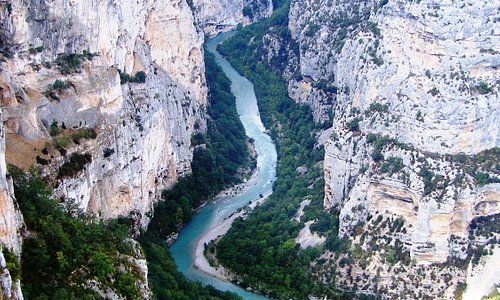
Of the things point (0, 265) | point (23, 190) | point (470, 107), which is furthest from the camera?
point (470, 107)

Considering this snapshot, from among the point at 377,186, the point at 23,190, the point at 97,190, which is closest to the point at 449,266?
the point at 377,186

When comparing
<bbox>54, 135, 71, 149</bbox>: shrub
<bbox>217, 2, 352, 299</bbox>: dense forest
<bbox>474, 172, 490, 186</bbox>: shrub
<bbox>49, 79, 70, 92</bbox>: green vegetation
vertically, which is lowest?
<bbox>474, 172, 490, 186</bbox>: shrub

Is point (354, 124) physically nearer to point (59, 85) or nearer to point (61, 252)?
point (59, 85)

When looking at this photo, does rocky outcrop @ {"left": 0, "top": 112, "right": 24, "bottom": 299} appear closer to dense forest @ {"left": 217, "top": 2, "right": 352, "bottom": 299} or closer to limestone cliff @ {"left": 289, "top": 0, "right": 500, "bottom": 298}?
dense forest @ {"left": 217, "top": 2, "right": 352, "bottom": 299}

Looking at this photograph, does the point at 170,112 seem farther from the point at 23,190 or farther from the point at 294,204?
the point at 23,190

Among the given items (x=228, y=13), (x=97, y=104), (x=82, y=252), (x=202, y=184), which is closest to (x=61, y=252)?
(x=82, y=252)

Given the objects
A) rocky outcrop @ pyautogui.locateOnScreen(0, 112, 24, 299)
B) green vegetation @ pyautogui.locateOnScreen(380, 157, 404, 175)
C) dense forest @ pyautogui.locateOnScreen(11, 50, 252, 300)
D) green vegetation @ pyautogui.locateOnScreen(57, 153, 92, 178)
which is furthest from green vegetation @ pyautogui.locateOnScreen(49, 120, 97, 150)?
green vegetation @ pyautogui.locateOnScreen(380, 157, 404, 175)
